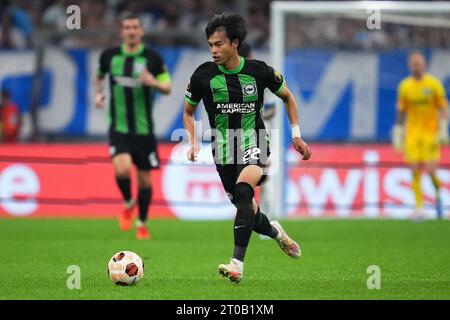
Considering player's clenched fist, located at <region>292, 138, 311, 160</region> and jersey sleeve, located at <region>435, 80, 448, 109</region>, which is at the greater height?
jersey sleeve, located at <region>435, 80, 448, 109</region>

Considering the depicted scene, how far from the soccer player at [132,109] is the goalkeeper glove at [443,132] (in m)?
5.04

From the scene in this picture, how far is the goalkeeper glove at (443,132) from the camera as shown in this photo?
16.2m

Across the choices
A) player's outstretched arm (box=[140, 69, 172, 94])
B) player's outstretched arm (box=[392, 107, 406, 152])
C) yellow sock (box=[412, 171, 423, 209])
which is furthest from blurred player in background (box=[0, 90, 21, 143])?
yellow sock (box=[412, 171, 423, 209])

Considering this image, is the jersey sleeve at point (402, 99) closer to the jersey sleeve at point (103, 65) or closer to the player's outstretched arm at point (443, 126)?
the player's outstretched arm at point (443, 126)

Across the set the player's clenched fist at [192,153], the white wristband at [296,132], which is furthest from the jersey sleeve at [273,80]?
the player's clenched fist at [192,153]

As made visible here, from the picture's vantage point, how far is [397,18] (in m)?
17.4

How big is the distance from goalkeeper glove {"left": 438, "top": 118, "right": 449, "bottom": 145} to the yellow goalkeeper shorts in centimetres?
15

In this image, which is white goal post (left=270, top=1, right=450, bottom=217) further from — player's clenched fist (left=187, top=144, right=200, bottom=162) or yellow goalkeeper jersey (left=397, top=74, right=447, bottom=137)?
player's clenched fist (left=187, top=144, right=200, bottom=162)

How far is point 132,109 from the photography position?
13367mm

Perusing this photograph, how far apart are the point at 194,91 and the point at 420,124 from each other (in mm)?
8354

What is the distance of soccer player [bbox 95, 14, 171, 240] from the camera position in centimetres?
1320

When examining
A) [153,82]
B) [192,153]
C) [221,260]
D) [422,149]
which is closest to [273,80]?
[192,153]

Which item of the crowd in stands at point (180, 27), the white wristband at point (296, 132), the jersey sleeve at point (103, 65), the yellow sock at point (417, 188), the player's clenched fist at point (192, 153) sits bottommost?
the yellow sock at point (417, 188)
